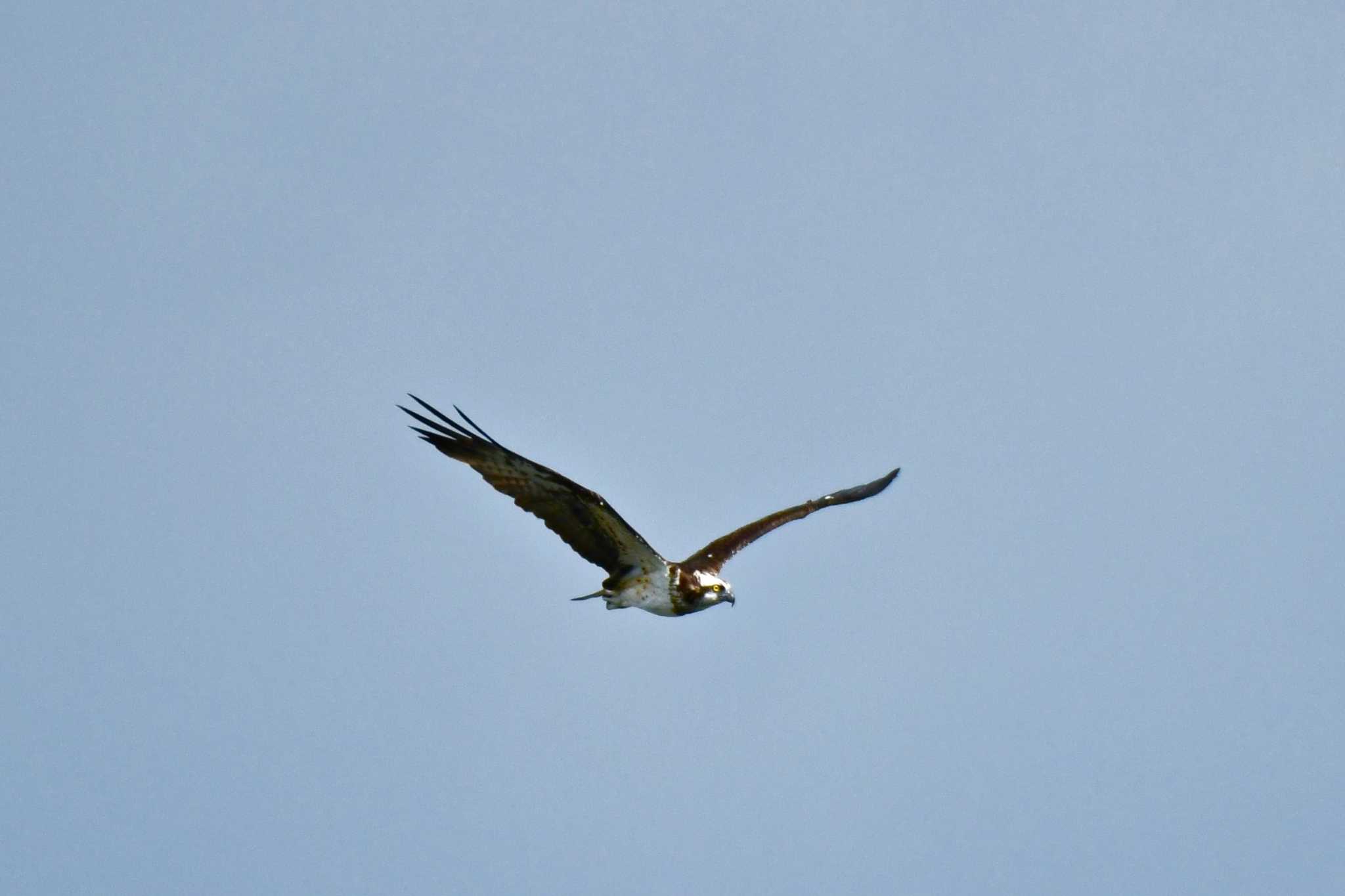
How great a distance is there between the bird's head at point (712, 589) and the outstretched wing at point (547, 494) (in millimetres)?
873

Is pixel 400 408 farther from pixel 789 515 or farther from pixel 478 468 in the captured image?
pixel 789 515

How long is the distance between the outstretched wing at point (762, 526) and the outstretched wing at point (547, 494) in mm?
1367

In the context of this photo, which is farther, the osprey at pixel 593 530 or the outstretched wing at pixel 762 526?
the outstretched wing at pixel 762 526

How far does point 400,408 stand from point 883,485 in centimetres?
689

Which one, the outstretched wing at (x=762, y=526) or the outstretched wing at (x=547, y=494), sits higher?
the outstretched wing at (x=762, y=526)

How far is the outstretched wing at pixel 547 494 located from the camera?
15688 mm

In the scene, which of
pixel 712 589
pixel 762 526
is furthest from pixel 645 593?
pixel 762 526

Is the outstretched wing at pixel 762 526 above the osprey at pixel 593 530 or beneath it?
above

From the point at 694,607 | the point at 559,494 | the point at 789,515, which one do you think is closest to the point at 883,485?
the point at 789,515

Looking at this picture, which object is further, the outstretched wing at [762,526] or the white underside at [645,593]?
the outstretched wing at [762,526]

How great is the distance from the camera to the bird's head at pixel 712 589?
17281 mm

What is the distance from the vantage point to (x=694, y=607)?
1733 cm

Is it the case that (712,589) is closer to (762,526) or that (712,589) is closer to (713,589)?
(713,589)

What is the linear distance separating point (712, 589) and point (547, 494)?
2.35 m
